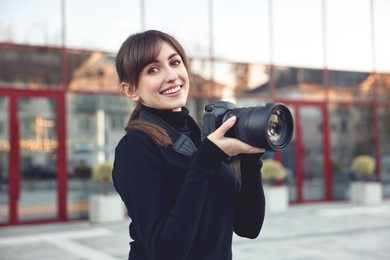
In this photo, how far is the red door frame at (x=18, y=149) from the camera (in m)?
8.77

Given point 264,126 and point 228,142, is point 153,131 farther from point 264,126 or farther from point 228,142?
point 264,126

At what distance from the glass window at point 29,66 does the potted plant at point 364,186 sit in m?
6.99

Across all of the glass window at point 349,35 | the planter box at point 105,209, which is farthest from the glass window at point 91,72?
the glass window at point 349,35

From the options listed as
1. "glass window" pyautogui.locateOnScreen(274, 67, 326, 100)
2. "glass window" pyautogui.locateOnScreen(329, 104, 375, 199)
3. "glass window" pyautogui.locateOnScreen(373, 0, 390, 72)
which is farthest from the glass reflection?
"glass window" pyautogui.locateOnScreen(373, 0, 390, 72)

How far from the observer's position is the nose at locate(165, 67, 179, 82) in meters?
1.48

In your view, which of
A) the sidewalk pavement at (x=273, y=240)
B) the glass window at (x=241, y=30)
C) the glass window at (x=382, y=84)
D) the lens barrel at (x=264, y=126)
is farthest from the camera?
the glass window at (x=382, y=84)

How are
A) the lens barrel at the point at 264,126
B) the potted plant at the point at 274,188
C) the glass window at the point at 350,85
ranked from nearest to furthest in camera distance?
the lens barrel at the point at 264,126
the potted plant at the point at 274,188
the glass window at the point at 350,85

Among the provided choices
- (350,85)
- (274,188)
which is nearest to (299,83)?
(350,85)

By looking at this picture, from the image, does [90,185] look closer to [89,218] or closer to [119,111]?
[89,218]

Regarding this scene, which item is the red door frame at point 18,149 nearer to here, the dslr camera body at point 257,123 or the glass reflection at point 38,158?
the glass reflection at point 38,158

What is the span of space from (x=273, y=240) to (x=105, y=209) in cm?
335

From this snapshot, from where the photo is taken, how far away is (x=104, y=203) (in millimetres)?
8969

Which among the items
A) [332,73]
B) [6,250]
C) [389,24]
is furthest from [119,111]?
[389,24]

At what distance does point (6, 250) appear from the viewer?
21.9 feet
